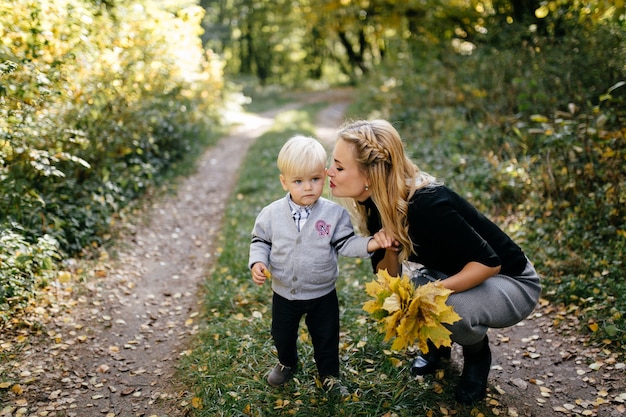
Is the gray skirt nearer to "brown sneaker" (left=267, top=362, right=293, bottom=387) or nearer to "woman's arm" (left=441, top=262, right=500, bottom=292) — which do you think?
"woman's arm" (left=441, top=262, right=500, bottom=292)

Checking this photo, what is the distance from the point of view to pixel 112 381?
145 inches

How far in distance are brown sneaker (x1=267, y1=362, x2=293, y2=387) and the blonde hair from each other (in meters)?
1.20

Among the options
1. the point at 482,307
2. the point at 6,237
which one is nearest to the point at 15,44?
the point at 6,237

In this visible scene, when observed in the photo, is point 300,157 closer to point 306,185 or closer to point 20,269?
point 306,185

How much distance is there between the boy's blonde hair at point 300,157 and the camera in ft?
9.05

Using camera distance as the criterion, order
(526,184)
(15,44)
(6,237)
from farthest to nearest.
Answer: (526,184)
(15,44)
(6,237)

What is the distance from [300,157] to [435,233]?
0.87m

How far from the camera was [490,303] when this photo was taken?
9.45 ft

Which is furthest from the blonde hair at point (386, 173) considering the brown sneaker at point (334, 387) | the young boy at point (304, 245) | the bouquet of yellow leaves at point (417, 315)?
the brown sneaker at point (334, 387)

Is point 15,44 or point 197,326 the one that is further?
point 15,44

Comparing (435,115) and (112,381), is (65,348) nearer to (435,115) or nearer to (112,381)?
(112,381)

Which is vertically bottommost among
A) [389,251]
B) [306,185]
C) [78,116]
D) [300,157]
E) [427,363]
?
[427,363]

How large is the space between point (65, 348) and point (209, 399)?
1522 millimetres

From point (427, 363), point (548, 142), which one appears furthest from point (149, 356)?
point (548, 142)
